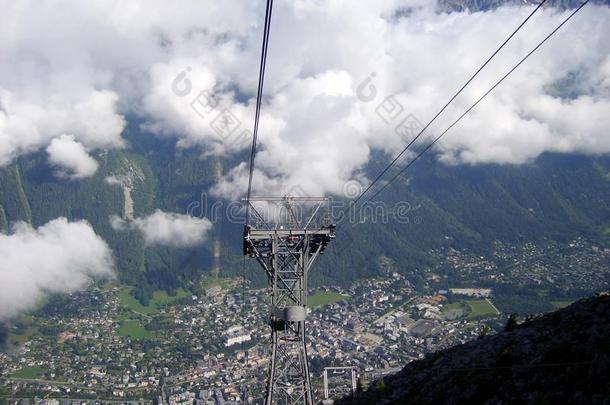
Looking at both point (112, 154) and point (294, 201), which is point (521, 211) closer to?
point (112, 154)

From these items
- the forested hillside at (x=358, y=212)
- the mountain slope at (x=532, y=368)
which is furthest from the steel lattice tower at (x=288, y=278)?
the forested hillside at (x=358, y=212)

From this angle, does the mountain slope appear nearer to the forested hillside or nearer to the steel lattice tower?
the steel lattice tower

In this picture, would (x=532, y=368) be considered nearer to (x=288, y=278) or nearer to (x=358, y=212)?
(x=288, y=278)

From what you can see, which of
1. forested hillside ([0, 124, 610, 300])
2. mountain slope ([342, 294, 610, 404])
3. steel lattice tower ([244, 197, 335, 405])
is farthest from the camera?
forested hillside ([0, 124, 610, 300])

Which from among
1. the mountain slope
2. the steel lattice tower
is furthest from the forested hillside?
the mountain slope

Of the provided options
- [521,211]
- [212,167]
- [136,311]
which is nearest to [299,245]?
[136,311]
